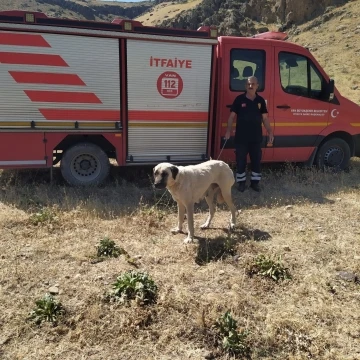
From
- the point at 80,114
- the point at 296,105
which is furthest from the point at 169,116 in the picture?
the point at 296,105

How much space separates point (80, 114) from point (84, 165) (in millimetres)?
983

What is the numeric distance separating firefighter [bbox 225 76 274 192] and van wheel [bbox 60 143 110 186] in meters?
2.38

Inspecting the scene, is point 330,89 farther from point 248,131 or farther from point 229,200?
point 229,200

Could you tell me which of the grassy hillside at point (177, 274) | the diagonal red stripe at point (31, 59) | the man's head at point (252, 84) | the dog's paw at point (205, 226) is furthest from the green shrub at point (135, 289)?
the diagonal red stripe at point (31, 59)

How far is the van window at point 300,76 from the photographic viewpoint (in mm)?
7520

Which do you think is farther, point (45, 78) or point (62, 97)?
point (62, 97)

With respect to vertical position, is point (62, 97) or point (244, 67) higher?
point (244, 67)

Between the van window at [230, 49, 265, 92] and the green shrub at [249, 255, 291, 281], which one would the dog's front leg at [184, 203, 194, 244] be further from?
the van window at [230, 49, 265, 92]

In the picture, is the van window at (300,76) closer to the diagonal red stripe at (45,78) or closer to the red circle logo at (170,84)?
the red circle logo at (170,84)

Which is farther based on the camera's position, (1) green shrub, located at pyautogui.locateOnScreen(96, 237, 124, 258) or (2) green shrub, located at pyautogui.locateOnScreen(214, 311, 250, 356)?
(1) green shrub, located at pyautogui.locateOnScreen(96, 237, 124, 258)

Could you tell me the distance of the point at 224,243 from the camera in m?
4.76

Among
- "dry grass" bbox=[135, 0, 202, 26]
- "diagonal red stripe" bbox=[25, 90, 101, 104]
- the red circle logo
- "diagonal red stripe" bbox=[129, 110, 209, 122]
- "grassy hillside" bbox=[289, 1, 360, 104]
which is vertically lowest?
"diagonal red stripe" bbox=[129, 110, 209, 122]

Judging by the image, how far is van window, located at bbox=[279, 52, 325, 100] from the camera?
7.52 m

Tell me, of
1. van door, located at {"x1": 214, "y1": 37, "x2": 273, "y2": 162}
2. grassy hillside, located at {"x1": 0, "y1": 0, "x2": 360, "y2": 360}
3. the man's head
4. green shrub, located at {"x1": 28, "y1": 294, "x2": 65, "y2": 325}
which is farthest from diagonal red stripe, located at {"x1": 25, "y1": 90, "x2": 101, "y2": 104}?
green shrub, located at {"x1": 28, "y1": 294, "x2": 65, "y2": 325}
